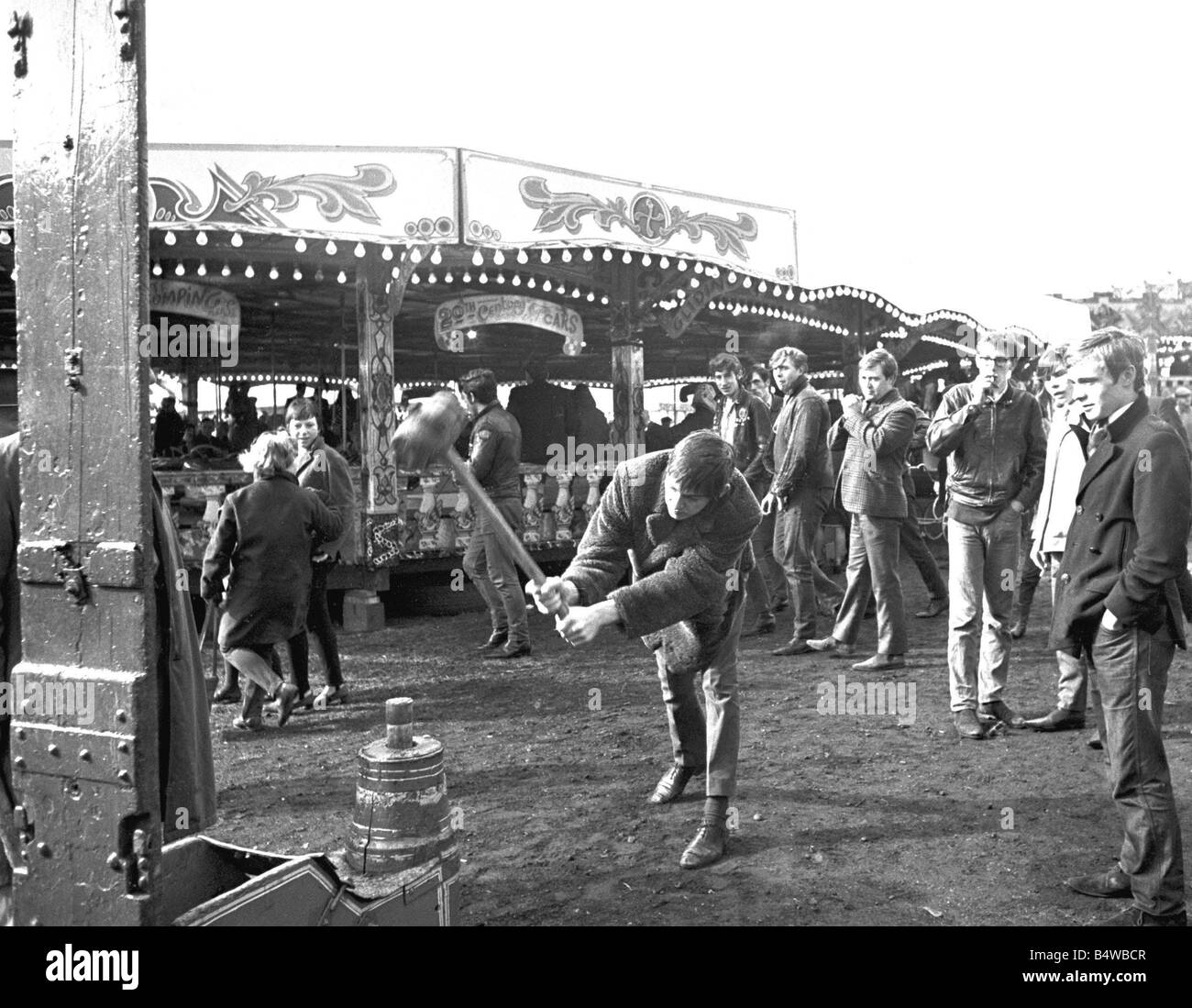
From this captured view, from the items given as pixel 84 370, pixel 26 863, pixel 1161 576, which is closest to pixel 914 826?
pixel 1161 576

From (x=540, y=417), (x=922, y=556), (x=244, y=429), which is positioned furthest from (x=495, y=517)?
(x=244, y=429)

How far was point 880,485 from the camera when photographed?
6660 mm

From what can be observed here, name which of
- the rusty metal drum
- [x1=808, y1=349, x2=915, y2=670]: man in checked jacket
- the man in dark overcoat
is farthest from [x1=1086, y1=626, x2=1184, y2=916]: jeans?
[x1=808, y1=349, x2=915, y2=670]: man in checked jacket

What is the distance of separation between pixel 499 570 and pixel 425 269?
3.76m

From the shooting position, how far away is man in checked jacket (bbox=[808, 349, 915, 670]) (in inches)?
263

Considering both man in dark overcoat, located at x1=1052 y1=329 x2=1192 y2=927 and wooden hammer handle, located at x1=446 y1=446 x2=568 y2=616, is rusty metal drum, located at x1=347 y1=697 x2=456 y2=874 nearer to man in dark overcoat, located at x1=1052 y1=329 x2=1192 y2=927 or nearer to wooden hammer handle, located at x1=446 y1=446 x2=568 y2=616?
wooden hammer handle, located at x1=446 y1=446 x2=568 y2=616

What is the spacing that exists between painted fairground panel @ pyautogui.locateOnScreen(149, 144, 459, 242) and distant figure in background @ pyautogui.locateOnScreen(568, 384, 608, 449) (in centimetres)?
489

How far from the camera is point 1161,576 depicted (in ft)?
10.8

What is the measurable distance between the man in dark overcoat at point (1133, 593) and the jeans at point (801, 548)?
12.8 feet

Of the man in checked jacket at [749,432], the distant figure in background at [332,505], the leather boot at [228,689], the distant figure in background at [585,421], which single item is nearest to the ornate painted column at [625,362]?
the distant figure in background at [585,421]

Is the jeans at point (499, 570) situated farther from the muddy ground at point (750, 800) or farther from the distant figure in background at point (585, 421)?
the distant figure in background at point (585, 421)

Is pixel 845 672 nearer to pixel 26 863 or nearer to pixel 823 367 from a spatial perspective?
pixel 26 863

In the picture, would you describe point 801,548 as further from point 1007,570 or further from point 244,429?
point 244,429
